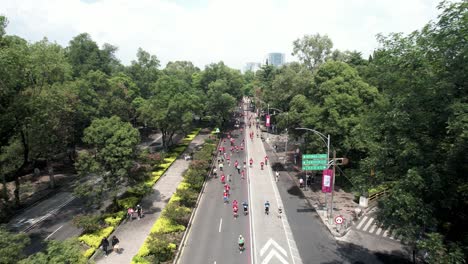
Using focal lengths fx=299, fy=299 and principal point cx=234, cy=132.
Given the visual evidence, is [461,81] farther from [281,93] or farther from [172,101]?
[281,93]

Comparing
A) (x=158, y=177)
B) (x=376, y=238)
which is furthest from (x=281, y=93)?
(x=376, y=238)

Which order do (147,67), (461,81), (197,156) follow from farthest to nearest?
(147,67)
(197,156)
(461,81)

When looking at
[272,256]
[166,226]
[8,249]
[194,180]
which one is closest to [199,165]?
[194,180]

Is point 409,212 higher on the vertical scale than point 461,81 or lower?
lower

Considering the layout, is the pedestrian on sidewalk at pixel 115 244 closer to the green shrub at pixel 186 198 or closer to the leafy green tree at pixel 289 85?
the green shrub at pixel 186 198

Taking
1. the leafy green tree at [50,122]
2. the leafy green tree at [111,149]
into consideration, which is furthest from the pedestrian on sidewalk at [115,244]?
the leafy green tree at [50,122]

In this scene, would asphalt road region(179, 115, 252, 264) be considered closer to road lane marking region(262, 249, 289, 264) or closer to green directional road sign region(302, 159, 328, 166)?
road lane marking region(262, 249, 289, 264)

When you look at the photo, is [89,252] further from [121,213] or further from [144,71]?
[144,71]
